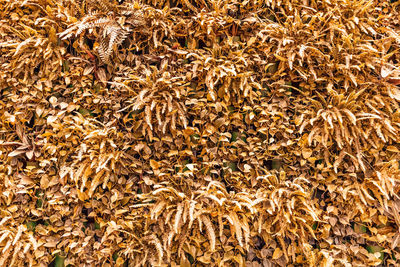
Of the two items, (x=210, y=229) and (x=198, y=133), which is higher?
(x=198, y=133)

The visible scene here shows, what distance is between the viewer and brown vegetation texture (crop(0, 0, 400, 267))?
2119mm

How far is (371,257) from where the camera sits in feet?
7.08

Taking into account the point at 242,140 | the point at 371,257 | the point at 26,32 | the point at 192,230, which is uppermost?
the point at 26,32

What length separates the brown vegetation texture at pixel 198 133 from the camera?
2.12 m

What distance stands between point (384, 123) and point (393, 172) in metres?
0.44

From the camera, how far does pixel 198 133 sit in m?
2.25

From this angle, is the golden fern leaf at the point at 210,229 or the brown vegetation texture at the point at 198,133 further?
the brown vegetation texture at the point at 198,133

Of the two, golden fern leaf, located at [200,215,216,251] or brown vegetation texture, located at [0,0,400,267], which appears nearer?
golden fern leaf, located at [200,215,216,251]

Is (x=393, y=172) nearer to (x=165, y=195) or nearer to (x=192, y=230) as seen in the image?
(x=192, y=230)

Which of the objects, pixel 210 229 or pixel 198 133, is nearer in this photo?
pixel 210 229

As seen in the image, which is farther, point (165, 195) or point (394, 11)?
point (394, 11)

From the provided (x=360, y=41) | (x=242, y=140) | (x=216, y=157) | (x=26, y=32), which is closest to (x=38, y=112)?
(x=26, y=32)

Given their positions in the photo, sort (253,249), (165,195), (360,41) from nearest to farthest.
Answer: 1. (165,195)
2. (253,249)
3. (360,41)

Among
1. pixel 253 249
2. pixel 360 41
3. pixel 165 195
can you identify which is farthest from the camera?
pixel 360 41
